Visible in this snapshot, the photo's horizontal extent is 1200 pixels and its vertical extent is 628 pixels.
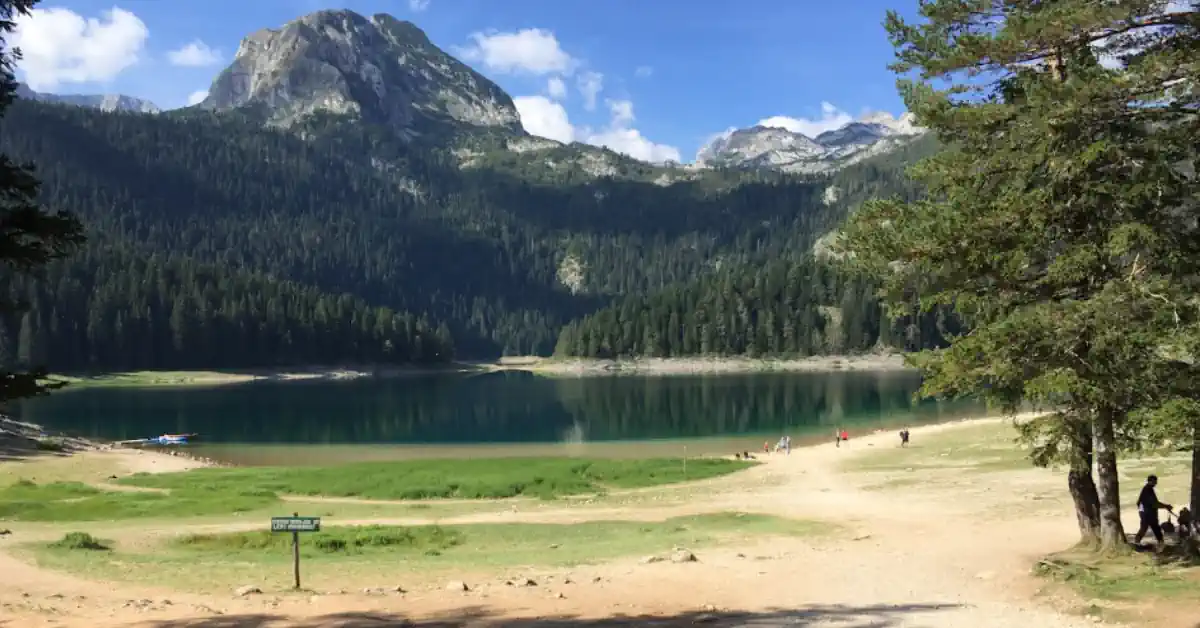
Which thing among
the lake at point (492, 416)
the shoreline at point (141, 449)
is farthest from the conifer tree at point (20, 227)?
the lake at point (492, 416)

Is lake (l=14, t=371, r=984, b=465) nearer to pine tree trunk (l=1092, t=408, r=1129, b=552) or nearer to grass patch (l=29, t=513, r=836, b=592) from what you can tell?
grass patch (l=29, t=513, r=836, b=592)

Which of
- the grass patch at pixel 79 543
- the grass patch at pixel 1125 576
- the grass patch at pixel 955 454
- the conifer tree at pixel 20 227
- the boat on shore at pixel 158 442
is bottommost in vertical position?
the boat on shore at pixel 158 442

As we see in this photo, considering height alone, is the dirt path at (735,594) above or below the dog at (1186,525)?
below

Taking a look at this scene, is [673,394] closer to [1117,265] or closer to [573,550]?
[573,550]

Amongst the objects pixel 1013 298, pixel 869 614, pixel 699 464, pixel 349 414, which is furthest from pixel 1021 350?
pixel 349 414

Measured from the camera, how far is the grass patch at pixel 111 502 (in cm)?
3888

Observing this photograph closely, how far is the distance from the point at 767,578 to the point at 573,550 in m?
8.10

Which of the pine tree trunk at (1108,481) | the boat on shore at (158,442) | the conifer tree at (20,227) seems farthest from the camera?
the boat on shore at (158,442)

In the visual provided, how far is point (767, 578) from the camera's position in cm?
2153

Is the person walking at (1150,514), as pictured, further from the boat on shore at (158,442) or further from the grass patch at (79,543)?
the boat on shore at (158,442)

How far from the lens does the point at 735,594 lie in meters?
19.5

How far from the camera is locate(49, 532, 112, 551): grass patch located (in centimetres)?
2792

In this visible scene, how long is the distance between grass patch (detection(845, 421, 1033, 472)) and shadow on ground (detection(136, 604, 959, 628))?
1227 inches

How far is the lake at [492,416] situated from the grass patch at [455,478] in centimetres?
1654
